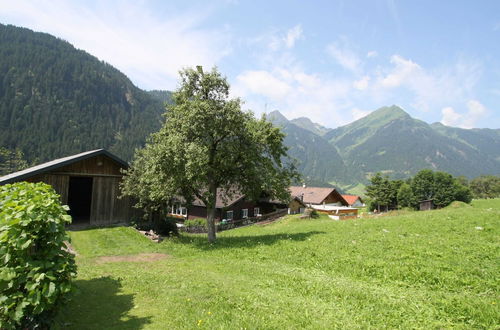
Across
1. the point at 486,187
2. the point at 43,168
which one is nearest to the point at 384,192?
the point at 486,187

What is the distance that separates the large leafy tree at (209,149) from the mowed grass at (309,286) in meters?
5.04

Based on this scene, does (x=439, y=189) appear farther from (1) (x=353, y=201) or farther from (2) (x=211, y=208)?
(2) (x=211, y=208)

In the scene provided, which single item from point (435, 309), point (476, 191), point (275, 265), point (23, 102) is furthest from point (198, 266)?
point (23, 102)

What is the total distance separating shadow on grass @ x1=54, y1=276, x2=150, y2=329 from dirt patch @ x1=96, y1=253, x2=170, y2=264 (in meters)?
5.38

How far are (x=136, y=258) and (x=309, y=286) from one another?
11.0 m

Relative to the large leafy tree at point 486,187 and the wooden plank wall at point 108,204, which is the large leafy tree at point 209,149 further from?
the large leafy tree at point 486,187

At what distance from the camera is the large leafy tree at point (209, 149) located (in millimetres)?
18969

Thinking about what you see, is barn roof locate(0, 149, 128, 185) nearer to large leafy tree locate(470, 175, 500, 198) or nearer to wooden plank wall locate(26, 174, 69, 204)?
wooden plank wall locate(26, 174, 69, 204)

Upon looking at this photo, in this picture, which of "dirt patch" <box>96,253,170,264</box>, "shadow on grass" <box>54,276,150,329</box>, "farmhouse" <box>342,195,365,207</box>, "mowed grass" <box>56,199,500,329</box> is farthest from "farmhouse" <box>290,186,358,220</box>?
"shadow on grass" <box>54,276,150,329</box>

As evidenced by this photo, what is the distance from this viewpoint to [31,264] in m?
5.73

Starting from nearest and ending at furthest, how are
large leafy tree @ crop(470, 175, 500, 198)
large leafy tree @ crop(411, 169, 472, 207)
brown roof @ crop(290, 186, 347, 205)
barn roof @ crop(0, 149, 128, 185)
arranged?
1. barn roof @ crop(0, 149, 128, 185)
2. brown roof @ crop(290, 186, 347, 205)
3. large leafy tree @ crop(411, 169, 472, 207)
4. large leafy tree @ crop(470, 175, 500, 198)

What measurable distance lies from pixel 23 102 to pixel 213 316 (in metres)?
240

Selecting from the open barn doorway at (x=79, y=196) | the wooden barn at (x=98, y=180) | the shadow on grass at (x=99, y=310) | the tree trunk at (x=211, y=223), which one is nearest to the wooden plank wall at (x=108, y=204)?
the wooden barn at (x=98, y=180)

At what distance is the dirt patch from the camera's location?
52.3 ft
